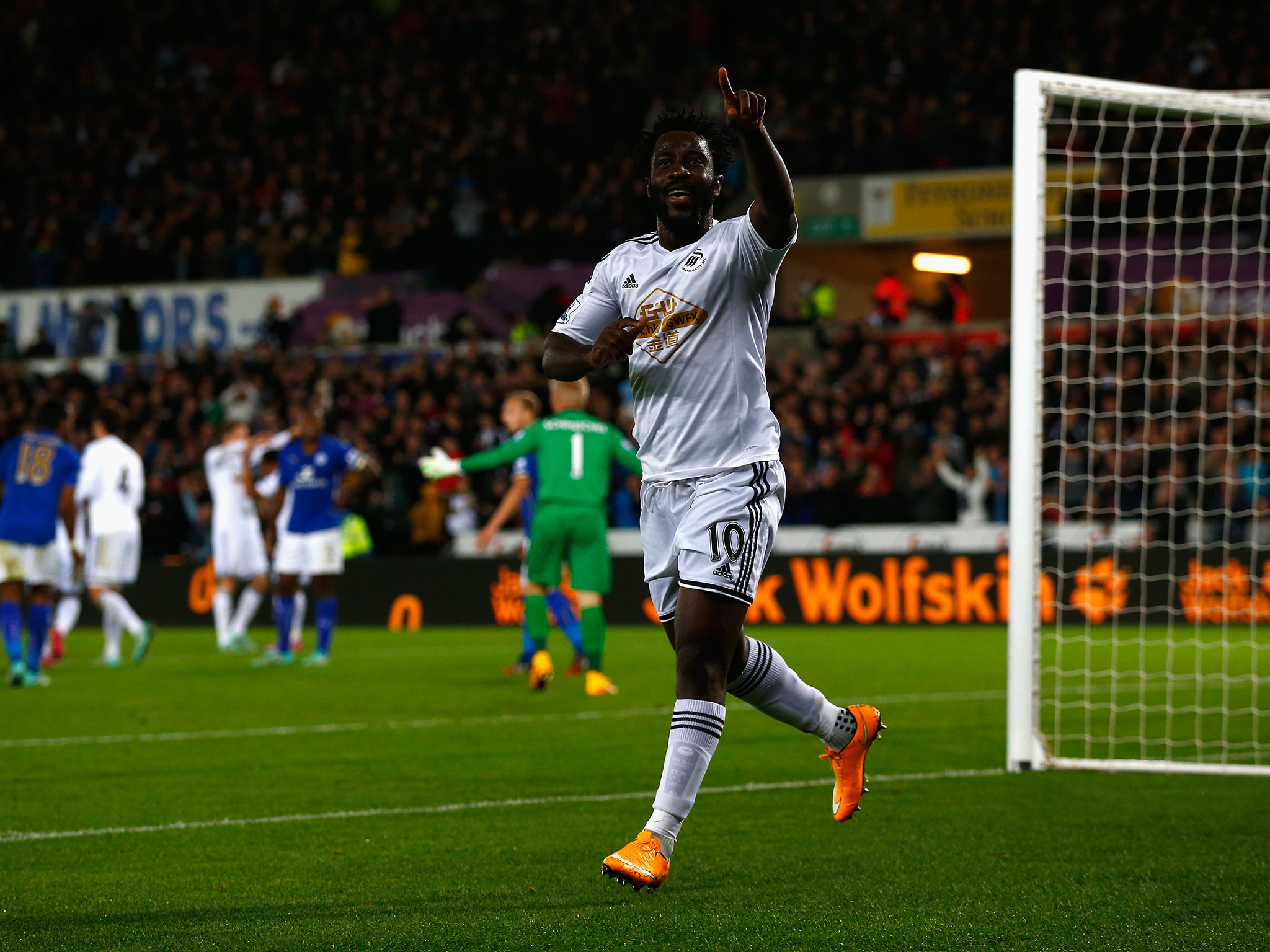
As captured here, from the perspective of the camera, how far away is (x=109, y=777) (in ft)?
24.2

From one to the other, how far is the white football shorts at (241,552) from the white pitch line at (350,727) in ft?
23.6

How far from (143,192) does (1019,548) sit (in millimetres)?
26762

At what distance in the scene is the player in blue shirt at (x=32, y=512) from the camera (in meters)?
12.5

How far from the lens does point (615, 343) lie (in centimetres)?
457

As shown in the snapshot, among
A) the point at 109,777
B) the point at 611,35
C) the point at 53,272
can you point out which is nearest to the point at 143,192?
the point at 53,272

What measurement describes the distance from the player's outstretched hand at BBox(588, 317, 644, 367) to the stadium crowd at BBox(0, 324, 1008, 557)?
12.4 metres

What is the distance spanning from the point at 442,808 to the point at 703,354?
2.43m

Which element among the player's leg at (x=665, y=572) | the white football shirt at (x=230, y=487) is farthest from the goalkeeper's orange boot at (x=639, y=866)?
the white football shirt at (x=230, y=487)

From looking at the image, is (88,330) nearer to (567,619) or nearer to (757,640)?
(567,619)

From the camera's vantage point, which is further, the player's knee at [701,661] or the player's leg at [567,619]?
the player's leg at [567,619]

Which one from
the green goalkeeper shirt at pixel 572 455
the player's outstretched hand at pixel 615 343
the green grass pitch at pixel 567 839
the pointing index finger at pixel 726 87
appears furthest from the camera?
the green goalkeeper shirt at pixel 572 455

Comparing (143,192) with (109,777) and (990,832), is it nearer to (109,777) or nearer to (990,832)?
(109,777)

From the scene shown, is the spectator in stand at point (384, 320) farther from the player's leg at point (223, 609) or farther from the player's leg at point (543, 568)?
the player's leg at point (543, 568)

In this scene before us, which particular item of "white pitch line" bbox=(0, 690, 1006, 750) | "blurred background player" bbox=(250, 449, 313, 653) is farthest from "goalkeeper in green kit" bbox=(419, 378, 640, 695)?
"blurred background player" bbox=(250, 449, 313, 653)
